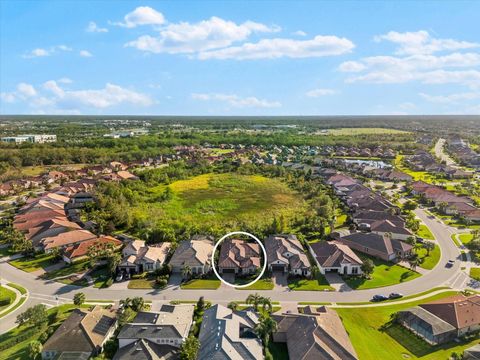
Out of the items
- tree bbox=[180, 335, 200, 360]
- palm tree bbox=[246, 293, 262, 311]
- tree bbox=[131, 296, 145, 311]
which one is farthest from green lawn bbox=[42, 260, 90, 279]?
palm tree bbox=[246, 293, 262, 311]

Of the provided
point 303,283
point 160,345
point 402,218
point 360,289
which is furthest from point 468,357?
point 402,218

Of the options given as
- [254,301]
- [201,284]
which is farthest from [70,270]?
[254,301]

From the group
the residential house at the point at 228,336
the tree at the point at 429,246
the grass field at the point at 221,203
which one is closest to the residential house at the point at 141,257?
the grass field at the point at 221,203

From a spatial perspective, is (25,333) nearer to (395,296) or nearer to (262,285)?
(262,285)

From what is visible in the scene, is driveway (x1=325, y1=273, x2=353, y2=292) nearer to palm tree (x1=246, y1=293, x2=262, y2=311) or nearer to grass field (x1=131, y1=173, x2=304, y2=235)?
palm tree (x1=246, y1=293, x2=262, y2=311)

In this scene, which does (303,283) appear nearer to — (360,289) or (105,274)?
(360,289)
